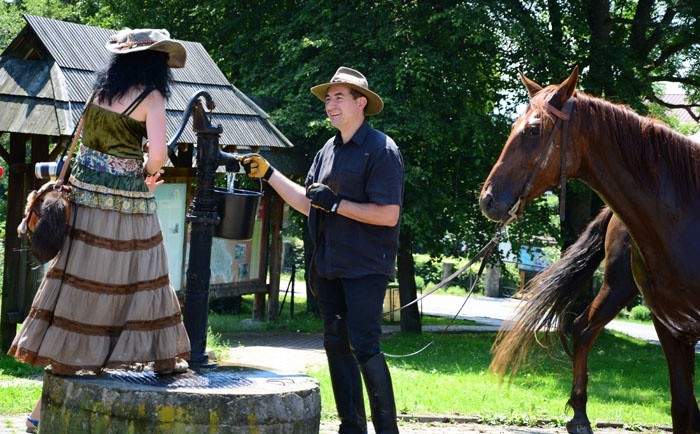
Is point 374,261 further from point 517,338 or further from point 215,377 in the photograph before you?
point 517,338

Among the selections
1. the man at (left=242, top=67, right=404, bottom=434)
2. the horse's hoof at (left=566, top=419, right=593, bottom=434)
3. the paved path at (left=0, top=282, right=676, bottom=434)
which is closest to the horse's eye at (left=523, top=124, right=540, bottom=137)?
the man at (left=242, top=67, right=404, bottom=434)

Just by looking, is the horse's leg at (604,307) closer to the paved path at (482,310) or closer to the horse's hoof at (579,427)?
the horse's hoof at (579,427)

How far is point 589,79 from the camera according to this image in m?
15.1

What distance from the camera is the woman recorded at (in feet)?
14.7

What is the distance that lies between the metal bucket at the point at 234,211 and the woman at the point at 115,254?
396mm

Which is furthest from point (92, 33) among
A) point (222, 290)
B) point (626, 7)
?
point (626, 7)

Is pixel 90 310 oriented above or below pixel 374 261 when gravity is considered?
below

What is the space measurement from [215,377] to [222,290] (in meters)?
8.29

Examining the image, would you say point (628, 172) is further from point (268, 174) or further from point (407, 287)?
point (407, 287)

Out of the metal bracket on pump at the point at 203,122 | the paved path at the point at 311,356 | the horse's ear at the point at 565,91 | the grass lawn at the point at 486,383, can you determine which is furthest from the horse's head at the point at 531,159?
the grass lawn at the point at 486,383

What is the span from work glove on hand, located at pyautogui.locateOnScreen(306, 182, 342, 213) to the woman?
0.82 m

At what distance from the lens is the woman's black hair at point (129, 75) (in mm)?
4562

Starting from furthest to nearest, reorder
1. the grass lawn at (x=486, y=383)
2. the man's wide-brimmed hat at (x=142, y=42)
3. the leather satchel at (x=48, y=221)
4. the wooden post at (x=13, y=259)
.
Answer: the wooden post at (x=13, y=259), the grass lawn at (x=486, y=383), the man's wide-brimmed hat at (x=142, y=42), the leather satchel at (x=48, y=221)

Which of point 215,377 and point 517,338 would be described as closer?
point 215,377
